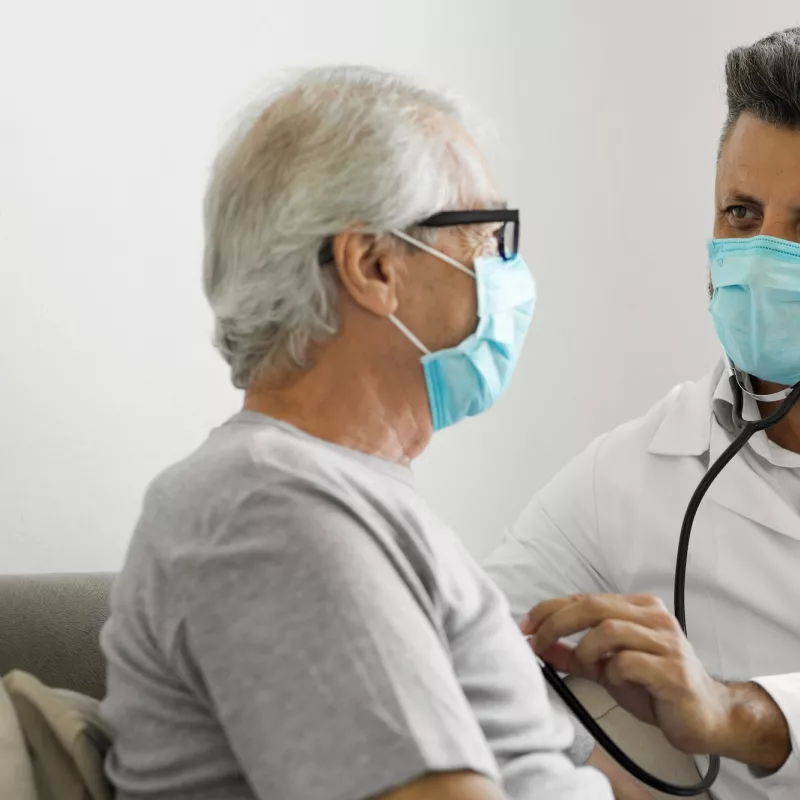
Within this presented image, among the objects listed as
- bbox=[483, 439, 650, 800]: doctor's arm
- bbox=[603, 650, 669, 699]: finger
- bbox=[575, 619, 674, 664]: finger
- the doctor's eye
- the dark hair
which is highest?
the dark hair

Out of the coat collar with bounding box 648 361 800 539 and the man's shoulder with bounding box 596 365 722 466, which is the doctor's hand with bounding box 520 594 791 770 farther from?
the man's shoulder with bounding box 596 365 722 466

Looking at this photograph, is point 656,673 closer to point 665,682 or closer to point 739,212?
point 665,682

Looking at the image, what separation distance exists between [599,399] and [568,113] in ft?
2.15

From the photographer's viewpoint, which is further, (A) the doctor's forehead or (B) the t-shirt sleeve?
(A) the doctor's forehead

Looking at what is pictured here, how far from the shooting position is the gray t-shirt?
0.80 metres

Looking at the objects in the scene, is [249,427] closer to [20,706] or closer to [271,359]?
[271,359]

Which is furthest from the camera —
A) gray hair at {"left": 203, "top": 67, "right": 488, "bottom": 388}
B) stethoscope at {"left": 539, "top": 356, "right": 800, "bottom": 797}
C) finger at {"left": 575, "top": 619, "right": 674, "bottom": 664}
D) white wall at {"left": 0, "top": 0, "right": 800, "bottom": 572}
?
white wall at {"left": 0, "top": 0, "right": 800, "bottom": 572}

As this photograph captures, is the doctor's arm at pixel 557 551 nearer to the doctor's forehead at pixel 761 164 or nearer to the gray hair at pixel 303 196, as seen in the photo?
the doctor's forehead at pixel 761 164

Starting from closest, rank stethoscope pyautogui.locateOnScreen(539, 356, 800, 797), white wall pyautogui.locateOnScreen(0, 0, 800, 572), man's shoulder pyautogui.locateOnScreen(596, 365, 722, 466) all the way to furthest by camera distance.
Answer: stethoscope pyautogui.locateOnScreen(539, 356, 800, 797) → man's shoulder pyautogui.locateOnScreen(596, 365, 722, 466) → white wall pyautogui.locateOnScreen(0, 0, 800, 572)

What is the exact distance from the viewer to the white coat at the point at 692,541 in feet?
4.76

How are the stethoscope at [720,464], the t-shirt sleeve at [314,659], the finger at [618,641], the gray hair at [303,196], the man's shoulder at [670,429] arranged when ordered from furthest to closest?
the man's shoulder at [670,429] < the stethoscope at [720,464] < the finger at [618,641] < the gray hair at [303,196] < the t-shirt sleeve at [314,659]

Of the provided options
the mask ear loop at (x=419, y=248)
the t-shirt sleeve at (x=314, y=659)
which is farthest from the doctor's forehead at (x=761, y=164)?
Result: the t-shirt sleeve at (x=314, y=659)

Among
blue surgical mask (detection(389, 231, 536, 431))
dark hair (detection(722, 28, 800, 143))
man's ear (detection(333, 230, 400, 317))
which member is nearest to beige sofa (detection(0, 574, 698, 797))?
blue surgical mask (detection(389, 231, 536, 431))

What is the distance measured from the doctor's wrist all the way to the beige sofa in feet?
0.62
